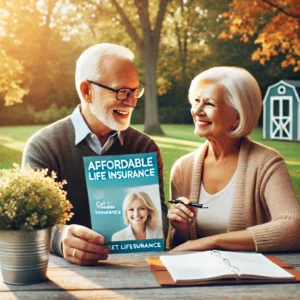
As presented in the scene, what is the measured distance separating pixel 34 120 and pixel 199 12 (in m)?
1.99

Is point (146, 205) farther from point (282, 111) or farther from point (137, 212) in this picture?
point (282, 111)

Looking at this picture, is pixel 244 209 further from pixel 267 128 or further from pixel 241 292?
pixel 267 128

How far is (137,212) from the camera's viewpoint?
132 centimetres

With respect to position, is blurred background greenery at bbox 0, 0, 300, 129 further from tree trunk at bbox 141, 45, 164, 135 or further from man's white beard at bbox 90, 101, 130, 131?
man's white beard at bbox 90, 101, 130, 131

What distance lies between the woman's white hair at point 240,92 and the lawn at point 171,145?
2.84 meters

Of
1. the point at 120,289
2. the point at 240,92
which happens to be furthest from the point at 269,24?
the point at 120,289

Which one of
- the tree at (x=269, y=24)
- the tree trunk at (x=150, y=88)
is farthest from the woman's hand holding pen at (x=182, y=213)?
the tree at (x=269, y=24)

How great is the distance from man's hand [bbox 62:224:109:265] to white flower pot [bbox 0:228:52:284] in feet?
0.42

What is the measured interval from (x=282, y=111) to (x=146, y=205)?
4490 mm

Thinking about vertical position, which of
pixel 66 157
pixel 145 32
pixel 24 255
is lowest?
pixel 24 255

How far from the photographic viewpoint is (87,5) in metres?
4.96

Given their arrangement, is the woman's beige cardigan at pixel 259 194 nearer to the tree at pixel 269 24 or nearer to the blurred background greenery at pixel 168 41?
the blurred background greenery at pixel 168 41

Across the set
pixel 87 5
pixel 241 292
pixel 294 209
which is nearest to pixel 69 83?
pixel 87 5

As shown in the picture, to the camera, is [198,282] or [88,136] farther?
[88,136]
